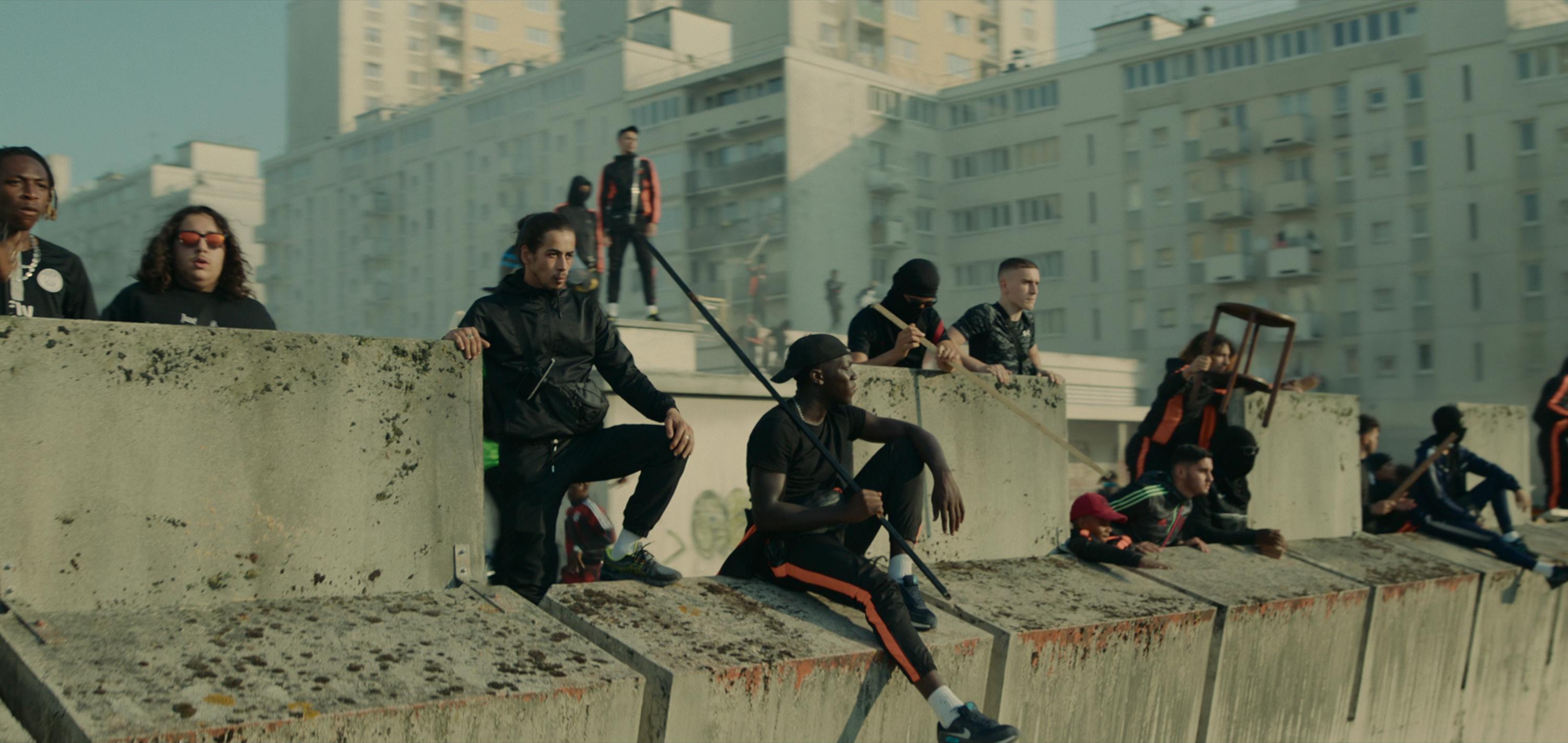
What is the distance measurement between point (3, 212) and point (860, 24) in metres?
69.1

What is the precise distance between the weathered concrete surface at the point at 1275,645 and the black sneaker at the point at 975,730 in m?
1.97

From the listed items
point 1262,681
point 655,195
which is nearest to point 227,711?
point 1262,681

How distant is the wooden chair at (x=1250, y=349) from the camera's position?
793 cm

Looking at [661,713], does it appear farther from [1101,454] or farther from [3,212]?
[1101,454]

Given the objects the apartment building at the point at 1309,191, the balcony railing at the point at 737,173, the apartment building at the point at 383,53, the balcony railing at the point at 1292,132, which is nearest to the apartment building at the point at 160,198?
the apartment building at the point at 383,53

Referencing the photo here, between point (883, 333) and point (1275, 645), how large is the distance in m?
2.27

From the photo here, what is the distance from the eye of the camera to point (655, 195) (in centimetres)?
1297

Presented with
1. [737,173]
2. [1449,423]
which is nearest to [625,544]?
[1449,423]

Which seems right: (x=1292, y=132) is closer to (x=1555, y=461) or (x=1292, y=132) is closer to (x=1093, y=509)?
(x=1555, y=461)

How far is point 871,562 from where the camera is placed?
5.22 meters

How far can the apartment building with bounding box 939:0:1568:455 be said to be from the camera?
1821 inches

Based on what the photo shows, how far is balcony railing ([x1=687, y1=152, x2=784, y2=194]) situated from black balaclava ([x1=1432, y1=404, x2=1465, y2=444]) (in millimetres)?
50914

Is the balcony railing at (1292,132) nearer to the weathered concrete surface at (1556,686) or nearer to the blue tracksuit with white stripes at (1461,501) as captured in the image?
the blue tracksuit with white stripes at (1461,501)

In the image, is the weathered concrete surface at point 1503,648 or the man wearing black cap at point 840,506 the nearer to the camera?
the man wearing black cap at point 840,506
